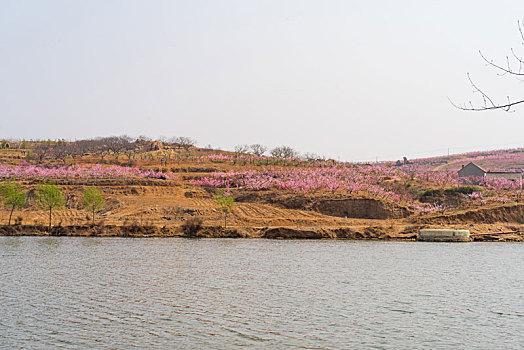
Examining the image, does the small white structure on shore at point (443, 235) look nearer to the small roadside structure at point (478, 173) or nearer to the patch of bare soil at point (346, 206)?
the patch of bare soil at point (346, 206)

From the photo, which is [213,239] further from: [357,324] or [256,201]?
[357,324]

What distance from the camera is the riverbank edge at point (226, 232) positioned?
178ft

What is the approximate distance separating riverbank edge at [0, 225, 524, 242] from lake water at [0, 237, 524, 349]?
12.7 metres

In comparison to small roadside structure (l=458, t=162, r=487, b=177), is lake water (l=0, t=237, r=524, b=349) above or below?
below

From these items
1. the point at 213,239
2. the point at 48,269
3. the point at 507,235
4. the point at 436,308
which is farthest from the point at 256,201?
the point at 436,308

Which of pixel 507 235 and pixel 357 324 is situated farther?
pixel 507 235

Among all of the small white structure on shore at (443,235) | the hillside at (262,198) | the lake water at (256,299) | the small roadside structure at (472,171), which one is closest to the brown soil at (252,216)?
the hillside at (262,198)

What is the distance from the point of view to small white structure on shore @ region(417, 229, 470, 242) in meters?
53.7

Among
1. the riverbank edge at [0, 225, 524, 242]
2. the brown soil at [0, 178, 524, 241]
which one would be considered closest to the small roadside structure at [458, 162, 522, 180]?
the brown soil at [0, 178, 524, 241]

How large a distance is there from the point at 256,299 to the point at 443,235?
35.9 m

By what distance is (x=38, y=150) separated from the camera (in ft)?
383

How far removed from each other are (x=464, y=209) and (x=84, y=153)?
8291 centimetres

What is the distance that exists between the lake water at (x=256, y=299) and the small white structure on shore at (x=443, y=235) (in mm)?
12310

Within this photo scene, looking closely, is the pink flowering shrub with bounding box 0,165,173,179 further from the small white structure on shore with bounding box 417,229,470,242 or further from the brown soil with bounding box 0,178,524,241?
the small white structure on shore with bounding box 417,229,470,242
